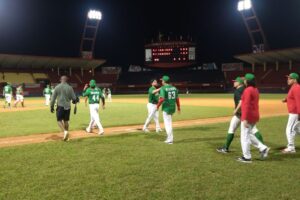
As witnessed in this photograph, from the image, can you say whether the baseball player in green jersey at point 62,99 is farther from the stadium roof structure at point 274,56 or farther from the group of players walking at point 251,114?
the stadium roof structure at point 274,56

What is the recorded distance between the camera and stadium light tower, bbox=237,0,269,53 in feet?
196

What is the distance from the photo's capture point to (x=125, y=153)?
29.5 ft

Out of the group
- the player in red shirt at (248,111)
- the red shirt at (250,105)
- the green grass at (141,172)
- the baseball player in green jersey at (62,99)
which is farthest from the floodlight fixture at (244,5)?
the red shirt at (250,105)

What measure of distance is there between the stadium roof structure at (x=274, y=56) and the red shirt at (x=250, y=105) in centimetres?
5161

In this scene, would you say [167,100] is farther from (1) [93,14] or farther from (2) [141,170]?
(1) [93,14]

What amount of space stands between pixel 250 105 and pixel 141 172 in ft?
10.2

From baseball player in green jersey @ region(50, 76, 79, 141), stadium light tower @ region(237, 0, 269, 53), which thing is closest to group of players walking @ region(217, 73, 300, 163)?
baseball player in green jersey @ region(50, 76, 79, 141)

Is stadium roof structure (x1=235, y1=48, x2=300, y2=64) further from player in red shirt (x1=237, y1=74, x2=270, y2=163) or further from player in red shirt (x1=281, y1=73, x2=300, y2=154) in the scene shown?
player in red shirt (x1=237, y1=74, x2=270, y2=163)

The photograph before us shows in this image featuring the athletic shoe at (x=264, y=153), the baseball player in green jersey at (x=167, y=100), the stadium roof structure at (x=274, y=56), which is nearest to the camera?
the athletic shoe at (x=264, y=153)

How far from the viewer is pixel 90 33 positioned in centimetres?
7069

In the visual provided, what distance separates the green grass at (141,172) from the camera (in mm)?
5617

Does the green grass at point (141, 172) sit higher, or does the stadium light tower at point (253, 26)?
the stadium light tower at point (253, 26)

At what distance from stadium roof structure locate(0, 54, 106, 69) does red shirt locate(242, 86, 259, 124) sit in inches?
2229

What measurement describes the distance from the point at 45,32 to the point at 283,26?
45422 millimetres
